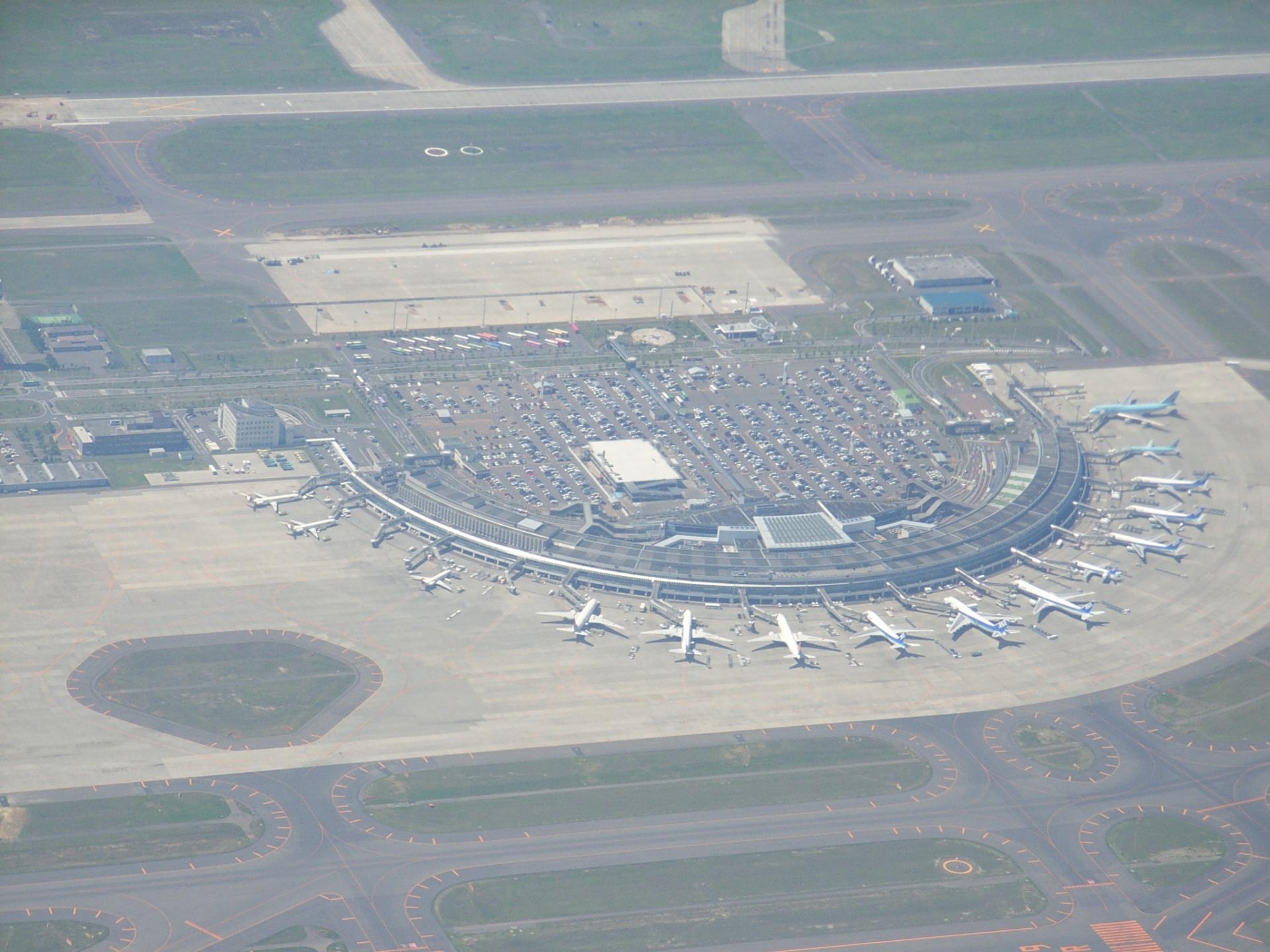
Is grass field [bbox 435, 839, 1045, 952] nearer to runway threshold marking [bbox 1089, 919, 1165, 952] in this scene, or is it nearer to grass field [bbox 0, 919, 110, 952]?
runway threshold marking [bbox 1089, 919, 1165, 952]

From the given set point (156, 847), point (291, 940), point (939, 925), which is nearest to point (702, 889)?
point (939, 925)

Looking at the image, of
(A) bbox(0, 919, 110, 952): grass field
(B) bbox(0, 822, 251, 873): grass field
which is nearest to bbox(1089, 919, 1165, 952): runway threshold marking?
(B) bbox(0, 822, 251, 873): grass field

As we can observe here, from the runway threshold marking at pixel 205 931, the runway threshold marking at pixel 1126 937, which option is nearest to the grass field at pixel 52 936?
the runway threshold marking at pixel 205 931

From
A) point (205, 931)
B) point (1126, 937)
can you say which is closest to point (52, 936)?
point (205, 931)

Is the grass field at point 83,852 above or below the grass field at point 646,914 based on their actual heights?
above

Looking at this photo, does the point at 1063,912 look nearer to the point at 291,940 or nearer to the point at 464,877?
the point at 464,877

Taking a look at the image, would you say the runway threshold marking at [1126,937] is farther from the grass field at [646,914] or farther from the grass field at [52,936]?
the grass field at [52,936]
